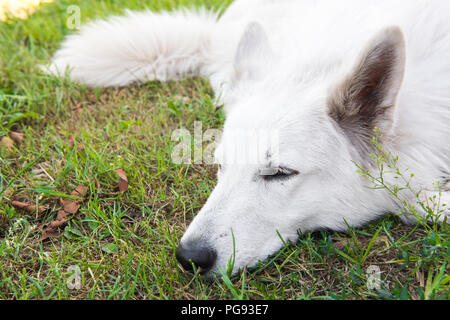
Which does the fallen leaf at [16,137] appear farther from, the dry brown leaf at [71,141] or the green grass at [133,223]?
the dry brown leaf at [71,141]

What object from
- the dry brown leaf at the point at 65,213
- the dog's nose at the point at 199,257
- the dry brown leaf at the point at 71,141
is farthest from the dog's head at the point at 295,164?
the dry brown leaf at the point at 71,141

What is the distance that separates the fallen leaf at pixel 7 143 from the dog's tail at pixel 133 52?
3.02 feet

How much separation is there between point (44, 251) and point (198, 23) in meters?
2.66

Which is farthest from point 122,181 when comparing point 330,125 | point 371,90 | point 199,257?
point 371,90

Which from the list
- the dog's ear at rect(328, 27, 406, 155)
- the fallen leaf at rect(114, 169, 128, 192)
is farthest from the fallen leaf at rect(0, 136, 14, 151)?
the dog's ear at rect(328, 27, 406, 155)

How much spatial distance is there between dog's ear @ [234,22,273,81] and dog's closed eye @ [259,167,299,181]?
0.84m

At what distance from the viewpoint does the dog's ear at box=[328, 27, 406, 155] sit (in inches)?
67.9

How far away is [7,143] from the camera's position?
9.75ft

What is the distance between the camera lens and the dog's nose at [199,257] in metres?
1.79

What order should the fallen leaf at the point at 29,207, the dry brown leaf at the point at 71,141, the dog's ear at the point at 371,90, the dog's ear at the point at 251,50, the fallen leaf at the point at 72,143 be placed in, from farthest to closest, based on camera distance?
the dry brown leaf at the point at 71,141, the fallen leaf at the point at 72,143, the dog's ear at the point at 251,50, the fallen leaf at the point at 29,207, the dog's ear at the point at 371,90

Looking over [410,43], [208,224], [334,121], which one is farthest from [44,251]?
[410,43]
